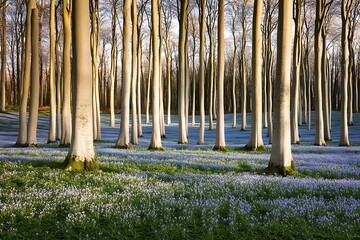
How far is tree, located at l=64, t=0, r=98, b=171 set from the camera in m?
10.2

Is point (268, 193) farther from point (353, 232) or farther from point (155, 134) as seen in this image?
point (155, 134)

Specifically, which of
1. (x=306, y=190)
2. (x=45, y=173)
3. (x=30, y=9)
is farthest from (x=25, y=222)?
(x=30, y=9)

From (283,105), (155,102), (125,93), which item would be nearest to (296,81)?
(155,102)

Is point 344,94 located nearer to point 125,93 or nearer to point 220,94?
point 220,94

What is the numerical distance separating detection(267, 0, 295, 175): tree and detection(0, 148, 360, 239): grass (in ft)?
4.16

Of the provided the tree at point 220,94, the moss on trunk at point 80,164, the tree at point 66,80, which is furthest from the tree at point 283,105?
the tree at point 66,80

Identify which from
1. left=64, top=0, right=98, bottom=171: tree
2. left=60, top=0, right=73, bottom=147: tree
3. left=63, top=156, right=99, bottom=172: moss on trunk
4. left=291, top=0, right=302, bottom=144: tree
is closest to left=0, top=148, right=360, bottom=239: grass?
left=63, top=156, right=99, bottom=172: moss on trunk

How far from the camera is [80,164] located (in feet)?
33.3

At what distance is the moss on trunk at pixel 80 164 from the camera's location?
10023 mm

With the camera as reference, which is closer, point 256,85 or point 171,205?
point 171,205

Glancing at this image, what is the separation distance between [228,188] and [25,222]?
468 cm

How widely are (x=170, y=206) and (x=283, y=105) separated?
5.72 meters

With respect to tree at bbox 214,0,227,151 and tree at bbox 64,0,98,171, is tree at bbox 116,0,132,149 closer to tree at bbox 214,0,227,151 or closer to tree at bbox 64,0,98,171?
tree at bbox 214,0,227,151

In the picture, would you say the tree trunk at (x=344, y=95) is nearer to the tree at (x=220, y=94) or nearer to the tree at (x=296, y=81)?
the tree at (x=296, y=81)
